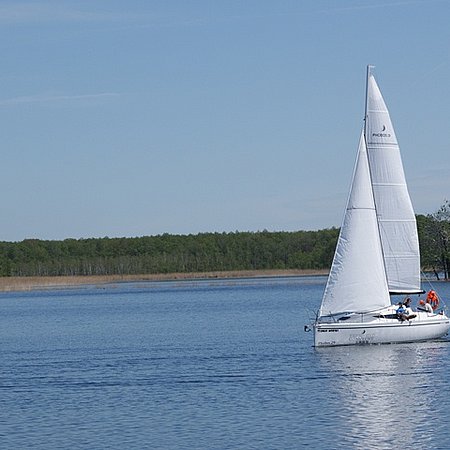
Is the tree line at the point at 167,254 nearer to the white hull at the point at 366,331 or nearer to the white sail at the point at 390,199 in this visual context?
the white sail at the point at 390,199

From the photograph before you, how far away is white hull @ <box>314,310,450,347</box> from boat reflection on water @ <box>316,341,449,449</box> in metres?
0.28

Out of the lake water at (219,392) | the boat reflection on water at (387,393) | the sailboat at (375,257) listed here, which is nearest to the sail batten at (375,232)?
the sailboat at (375,257)

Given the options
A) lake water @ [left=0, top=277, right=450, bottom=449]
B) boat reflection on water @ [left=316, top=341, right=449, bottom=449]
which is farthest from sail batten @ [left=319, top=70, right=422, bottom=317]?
lake water @ [left=0, top=277, right=450, bottom=449]

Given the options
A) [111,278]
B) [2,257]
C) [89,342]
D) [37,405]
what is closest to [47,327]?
[89,342]

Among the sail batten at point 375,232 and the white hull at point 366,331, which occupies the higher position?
the sail batten at point 375,232

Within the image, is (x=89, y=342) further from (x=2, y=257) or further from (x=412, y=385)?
(x=2, y=257)

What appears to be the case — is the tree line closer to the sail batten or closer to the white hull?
the sail batten

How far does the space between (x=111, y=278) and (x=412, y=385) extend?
123m

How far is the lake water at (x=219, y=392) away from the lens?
2570 centimetres

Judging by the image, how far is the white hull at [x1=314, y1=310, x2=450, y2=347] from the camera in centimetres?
4103

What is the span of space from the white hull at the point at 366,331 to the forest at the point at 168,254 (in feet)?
371

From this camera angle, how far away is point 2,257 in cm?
17388

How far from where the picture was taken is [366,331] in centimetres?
4112

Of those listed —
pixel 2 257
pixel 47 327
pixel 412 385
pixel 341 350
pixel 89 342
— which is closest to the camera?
pixel 412 385
